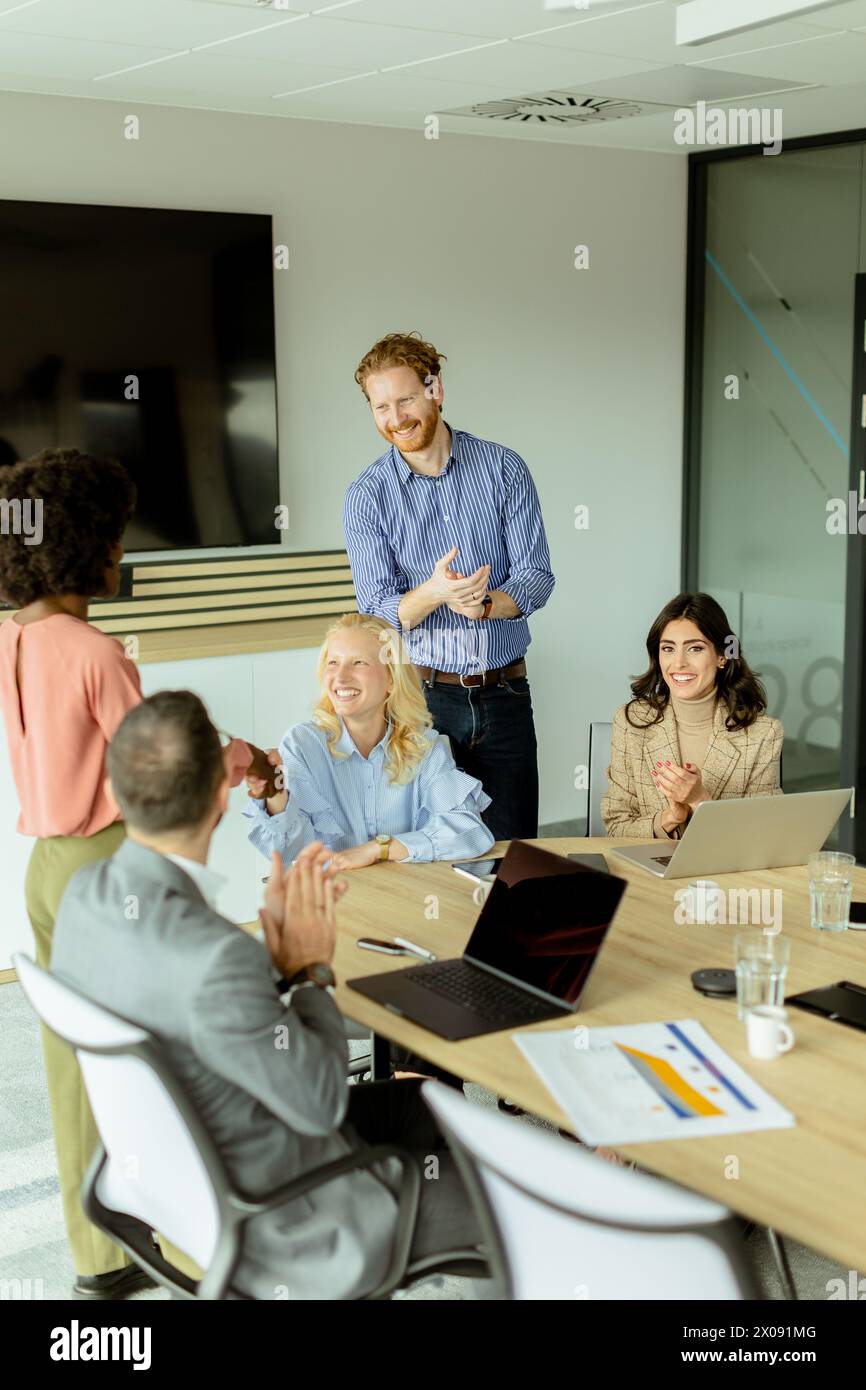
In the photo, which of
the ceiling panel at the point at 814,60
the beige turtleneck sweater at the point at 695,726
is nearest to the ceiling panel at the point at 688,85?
the ceiling panel at the point at 814,60

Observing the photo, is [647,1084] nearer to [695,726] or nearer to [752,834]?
[752,834]

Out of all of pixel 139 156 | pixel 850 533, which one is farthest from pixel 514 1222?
pixel 850 533

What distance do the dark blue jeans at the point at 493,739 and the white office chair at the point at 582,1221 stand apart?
2.28 meters

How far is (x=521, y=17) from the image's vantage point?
3.80 metres

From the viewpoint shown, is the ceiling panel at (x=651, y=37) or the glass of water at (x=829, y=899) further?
Answer: the ceiling panel at (x=651, y=37)

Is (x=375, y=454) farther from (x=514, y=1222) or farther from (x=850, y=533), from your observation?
(x=514, y=1222)

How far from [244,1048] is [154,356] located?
3.44 m

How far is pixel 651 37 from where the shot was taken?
13.4 feet

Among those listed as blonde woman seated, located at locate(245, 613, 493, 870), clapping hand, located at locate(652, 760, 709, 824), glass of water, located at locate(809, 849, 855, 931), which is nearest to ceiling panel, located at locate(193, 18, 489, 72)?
blonde woman seated, located at locate(245, 613, 493, 870)

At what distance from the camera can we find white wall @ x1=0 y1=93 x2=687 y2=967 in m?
5.00

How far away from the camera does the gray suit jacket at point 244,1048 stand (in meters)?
1.95

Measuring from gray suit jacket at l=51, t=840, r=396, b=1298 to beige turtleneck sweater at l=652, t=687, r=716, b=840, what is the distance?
5.52 feet

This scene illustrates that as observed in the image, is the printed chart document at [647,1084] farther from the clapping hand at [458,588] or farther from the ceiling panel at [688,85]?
the ceiling panel at [688,85]
